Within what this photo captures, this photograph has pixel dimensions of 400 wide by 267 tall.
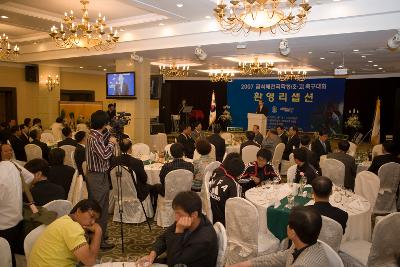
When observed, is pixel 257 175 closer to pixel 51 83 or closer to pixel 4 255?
pixel 4 255

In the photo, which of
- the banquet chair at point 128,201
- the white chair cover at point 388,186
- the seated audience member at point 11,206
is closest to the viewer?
the seated audience member at point 11,206

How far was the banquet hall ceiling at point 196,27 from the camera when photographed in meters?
6.07

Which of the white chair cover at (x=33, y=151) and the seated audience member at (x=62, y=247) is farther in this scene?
the white chair cover at (x=33, y=151)

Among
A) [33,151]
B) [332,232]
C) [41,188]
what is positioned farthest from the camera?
[33,151]

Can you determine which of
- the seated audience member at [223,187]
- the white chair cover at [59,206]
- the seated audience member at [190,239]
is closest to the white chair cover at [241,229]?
the seated audience member at [223,187]

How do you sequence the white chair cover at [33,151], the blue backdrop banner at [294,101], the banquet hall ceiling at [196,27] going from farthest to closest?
the blue backdrop banner at [294,101], the white chair cover at [33,151], the banquet hall ceiling at [196,27]

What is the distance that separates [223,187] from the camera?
12.7 ft

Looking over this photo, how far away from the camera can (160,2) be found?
6070 mm

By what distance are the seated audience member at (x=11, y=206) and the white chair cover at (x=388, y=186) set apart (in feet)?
17.4

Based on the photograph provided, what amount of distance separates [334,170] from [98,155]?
388 cm

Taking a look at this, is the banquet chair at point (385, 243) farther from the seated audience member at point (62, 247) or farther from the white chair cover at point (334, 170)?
the white chair cover at point (334, 170)

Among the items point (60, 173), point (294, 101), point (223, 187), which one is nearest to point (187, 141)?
point (60, 173)

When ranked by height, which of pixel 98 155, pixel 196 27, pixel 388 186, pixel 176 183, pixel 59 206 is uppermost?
pixel 196 27

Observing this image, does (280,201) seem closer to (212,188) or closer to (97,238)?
(212,188)
